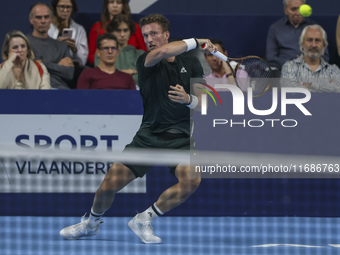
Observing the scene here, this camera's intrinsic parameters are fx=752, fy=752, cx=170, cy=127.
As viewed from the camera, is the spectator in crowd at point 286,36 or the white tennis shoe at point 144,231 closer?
the white tennis shoe at point 144,231

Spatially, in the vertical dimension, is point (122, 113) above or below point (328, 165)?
above

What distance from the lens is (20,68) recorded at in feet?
25.7

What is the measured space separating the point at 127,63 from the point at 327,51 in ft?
7.81

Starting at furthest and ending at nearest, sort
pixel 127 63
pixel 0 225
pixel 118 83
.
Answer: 1. pixel 127 63
2. pixel 118 83
3. pixel 0 225

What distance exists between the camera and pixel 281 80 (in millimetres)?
7895

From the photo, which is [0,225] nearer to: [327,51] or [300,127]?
[300,127]

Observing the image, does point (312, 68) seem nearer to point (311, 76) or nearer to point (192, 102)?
point (311, 76)

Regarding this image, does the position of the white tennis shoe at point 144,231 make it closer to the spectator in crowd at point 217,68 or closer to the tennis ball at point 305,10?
the spectator in crowd at point 217,68

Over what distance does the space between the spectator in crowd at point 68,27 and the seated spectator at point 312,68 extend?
2.33 meters

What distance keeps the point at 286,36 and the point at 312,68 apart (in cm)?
79

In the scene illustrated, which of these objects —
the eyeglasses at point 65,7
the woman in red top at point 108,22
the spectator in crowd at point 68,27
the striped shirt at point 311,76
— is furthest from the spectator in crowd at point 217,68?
the eyeglasses at point 65,7

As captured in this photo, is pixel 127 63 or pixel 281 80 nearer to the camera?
pixel 281 80

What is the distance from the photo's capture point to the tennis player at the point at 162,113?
6.02 m

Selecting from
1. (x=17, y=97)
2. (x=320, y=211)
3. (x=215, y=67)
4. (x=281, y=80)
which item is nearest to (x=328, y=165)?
(x=320, y=211)
